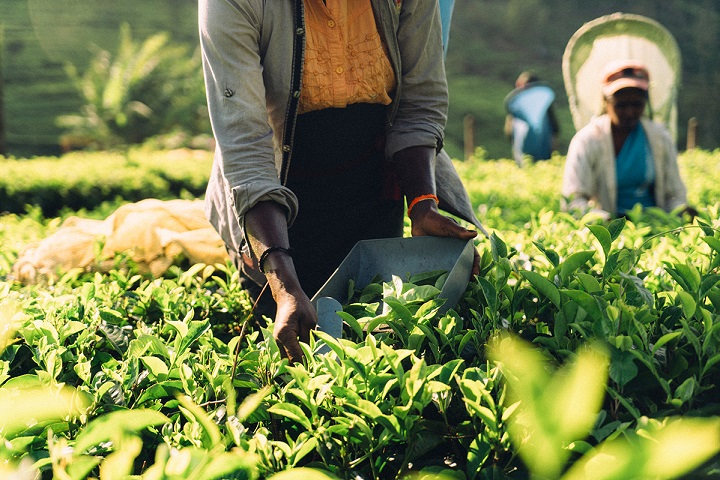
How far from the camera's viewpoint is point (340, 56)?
2.27 meters

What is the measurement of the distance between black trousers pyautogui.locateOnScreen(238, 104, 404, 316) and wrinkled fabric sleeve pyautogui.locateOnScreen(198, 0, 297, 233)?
1.06 ft

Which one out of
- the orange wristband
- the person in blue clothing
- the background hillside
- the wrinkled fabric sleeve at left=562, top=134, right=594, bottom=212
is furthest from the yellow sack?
the background hillside

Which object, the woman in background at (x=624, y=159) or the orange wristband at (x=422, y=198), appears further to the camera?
the woman in background at (x=624, y=159)

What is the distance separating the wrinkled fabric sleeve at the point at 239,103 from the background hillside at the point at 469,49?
67.2ft

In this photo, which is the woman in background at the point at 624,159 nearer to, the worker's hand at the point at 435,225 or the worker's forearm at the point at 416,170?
the worker's forearm at the point at 416,170

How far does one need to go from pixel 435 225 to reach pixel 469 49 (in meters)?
27.9

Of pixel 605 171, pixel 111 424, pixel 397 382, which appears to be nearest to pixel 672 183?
pixel 605 171

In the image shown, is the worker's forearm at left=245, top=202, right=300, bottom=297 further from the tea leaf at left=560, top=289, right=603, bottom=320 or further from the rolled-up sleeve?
the rolled-up sleeve

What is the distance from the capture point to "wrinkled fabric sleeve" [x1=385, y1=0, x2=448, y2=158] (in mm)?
2369

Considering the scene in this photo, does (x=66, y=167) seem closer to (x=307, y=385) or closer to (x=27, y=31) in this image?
Answer: (x=307, y=385)

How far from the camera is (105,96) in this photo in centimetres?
1820

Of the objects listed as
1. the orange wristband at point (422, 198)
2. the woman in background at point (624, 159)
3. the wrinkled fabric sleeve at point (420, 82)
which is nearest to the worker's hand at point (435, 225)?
the orange wristband at point (422, 198)

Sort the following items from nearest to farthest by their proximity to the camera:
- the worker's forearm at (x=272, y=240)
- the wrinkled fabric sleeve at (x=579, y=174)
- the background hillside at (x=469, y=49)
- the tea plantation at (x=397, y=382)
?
the tea plantation at (x=397, y=382) → the worker's forearm at (x=272, y=240) → the wrinkled fabric sleeve at (x=579, y=174) → the background hillside at (x=469, y=49)

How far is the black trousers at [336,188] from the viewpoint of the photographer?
2.38 meters
